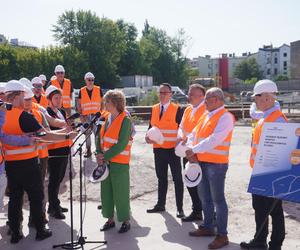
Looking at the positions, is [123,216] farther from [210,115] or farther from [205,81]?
[205,81]

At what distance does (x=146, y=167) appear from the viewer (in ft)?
30.3

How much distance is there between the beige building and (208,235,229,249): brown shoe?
282 ft

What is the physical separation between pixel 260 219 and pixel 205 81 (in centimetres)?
4826

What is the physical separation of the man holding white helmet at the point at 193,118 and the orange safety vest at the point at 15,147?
2.10m

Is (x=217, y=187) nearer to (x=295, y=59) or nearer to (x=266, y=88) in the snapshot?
(x=266, y=88)

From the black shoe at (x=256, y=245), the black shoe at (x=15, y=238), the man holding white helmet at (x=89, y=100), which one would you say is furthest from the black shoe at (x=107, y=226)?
the man holding white helmet at (x=89, y=100)

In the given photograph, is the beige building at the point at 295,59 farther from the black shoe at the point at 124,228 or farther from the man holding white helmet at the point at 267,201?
the man holding white helmet at the point at 267,201

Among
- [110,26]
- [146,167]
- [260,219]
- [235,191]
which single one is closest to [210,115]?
[260,219]

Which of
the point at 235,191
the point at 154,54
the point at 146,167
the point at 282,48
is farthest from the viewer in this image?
the point at 282,48

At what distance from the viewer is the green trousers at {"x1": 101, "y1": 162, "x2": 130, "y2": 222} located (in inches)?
220

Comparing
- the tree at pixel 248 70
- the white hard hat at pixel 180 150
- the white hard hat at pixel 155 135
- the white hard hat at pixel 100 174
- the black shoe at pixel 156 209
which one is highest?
the tree at pixel 248 70

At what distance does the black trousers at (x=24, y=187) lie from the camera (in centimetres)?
511

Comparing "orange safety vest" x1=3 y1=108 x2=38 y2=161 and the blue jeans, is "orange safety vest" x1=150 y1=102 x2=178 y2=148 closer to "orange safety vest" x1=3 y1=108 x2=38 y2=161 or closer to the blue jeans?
the blue jeans

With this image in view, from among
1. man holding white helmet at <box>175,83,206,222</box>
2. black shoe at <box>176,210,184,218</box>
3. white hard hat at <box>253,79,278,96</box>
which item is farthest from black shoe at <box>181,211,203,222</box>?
white hard hat at <box>253,79,278,96</box>
